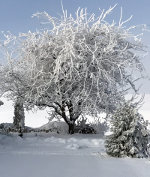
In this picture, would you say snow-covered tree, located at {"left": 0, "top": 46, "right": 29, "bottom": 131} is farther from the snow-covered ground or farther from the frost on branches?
the snow-covered ground

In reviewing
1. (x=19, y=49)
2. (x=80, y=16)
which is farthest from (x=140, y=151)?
(x=19, y=49)

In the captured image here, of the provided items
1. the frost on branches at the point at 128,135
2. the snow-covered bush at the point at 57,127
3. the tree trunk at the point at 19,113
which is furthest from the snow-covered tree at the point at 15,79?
the frost on branches at the point at 128,135

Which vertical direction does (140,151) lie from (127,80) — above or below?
below

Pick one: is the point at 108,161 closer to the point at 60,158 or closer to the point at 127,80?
the point at 60,158

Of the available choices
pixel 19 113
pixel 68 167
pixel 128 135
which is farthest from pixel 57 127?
pixel 68 167

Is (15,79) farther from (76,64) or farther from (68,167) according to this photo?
(68,167)

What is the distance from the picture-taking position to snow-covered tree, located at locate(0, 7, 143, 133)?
16.4m

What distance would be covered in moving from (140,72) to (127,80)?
1031 mm

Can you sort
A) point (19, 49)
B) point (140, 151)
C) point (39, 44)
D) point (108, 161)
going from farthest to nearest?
1. point (19, 49)
2. point (39, 44)
3. point (140, 151)
4. point (108, 161)

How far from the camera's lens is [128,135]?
10.1 meters

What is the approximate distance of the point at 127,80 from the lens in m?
19.8

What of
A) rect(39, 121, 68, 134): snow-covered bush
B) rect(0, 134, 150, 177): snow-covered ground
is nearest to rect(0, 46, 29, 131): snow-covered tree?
rect(39, 121, 68, 134): snow-covered bush

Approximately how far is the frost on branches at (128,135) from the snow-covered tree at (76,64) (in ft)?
19.2

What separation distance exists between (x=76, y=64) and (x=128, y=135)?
707 cm
